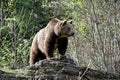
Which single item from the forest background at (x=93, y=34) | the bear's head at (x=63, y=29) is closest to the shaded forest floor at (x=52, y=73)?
the forest background at (x=93, y=34)

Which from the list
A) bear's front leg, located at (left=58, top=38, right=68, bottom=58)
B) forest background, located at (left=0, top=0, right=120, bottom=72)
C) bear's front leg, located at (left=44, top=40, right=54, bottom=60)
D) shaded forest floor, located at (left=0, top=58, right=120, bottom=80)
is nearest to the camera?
shaded forest floor, located at (left=0, top=58, right=120, bottom=80)

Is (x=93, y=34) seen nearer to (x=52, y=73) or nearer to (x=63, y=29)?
(x=63, y=29)

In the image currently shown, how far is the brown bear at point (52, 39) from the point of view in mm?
7766

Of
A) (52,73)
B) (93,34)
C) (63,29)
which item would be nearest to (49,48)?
(63,29)

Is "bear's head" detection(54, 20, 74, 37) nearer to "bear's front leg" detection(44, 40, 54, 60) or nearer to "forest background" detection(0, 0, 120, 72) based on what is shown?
"bear's front leg" detection(44, 40, 54, 60)

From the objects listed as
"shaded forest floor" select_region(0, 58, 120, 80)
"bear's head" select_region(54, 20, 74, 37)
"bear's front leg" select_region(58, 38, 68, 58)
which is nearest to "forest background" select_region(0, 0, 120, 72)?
"shaded forest floor" select_region(0, 58, 120, 80)

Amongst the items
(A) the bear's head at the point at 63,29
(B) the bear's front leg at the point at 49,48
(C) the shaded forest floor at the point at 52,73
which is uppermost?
(A) the bear's head at the point at 63,29

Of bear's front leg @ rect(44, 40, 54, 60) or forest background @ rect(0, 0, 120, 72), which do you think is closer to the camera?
bear's front leg @ rect(44, 40, 54, 60)

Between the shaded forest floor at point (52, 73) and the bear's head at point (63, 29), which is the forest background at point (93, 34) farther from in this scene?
the bear's head at point (63, 29)

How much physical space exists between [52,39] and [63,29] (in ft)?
1.57

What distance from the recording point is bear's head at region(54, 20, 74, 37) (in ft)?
26.0

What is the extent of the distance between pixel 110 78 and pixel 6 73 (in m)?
1.86

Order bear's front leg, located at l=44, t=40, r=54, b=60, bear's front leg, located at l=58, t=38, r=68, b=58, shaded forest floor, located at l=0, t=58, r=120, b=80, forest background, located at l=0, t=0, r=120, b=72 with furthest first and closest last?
forest background, located at l=0, t=0, r=120, b=72
bear's front leg, located at l=58, t=38, r=68, b=58
bear's front leg, located at l=44, t=40, r=54, b=60
shaded forest floor, located at l=0, t=58, r=120, b=80

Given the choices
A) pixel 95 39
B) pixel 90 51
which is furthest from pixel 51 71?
pixel 90 51
